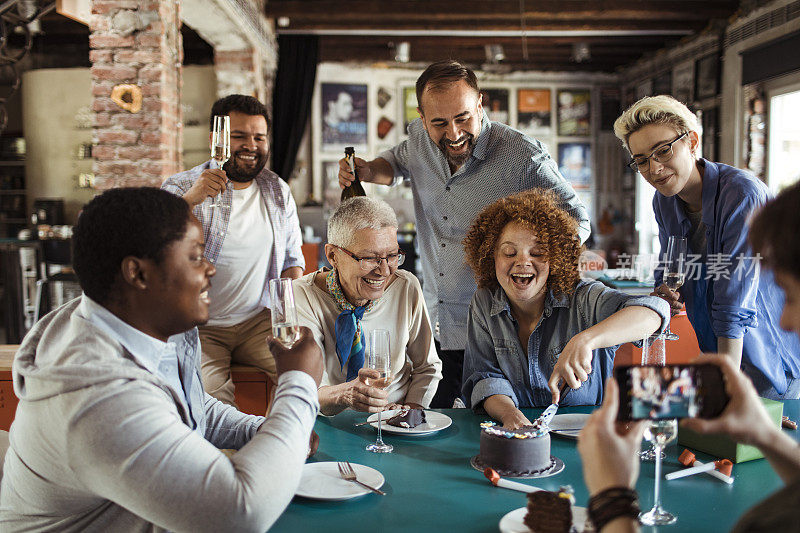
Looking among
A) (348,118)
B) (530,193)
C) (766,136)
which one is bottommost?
(530,193)

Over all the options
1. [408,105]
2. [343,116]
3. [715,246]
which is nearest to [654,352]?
[715,246]

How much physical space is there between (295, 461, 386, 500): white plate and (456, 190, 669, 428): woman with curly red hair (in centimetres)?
60

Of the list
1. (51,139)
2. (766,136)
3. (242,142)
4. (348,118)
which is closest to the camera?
(242,142)

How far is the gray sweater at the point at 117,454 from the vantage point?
1.06 metres

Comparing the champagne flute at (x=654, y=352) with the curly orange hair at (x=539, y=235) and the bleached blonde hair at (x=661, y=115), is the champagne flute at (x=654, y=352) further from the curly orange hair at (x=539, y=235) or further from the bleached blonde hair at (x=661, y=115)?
the bleached blonde hair at (x=661, y=115)

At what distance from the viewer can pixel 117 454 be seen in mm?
1053

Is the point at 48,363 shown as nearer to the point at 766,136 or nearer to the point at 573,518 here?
the point at 573,518

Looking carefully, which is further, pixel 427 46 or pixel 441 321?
pixel 427 46

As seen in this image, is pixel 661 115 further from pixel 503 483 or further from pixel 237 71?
pixel 237 71

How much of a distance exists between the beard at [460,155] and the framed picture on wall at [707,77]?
619 centimetres

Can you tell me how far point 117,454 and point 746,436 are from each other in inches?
39.3

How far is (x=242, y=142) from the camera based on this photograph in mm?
3205

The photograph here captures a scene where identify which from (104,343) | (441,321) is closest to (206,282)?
(104,343)

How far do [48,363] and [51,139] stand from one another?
9.23 metres
